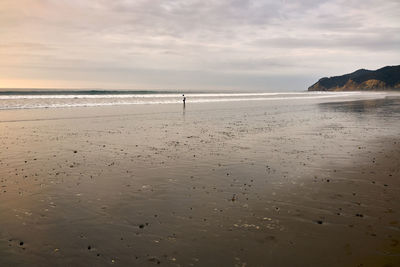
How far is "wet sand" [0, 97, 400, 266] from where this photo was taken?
655cm

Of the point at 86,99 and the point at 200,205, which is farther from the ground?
the point at 86,99

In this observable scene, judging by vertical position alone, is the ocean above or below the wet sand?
above

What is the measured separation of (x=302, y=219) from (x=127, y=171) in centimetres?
760

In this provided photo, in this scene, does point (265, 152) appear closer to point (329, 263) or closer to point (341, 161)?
point (341, 161)

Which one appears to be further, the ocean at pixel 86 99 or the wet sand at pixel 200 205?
the ocean at pixel 86 99

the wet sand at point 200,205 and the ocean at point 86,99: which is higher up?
the ocean at point 86,99

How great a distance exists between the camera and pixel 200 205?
921 cm

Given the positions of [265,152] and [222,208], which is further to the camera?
[265,152]

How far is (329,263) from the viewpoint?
6188 millimetres

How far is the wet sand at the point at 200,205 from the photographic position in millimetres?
6551

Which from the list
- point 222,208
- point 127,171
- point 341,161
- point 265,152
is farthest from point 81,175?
point 341,161

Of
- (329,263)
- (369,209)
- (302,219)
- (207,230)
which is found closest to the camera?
(329,263)

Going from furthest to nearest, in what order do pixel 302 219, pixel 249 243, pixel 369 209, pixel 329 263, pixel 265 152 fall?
pixel 265 152 < pixel 369 209 < pixel 302 219 < pixel 249 243 < pixel 329 263

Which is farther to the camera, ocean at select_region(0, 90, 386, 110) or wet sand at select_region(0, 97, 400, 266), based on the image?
ocean at select_region(0, 90, 386, 110)
